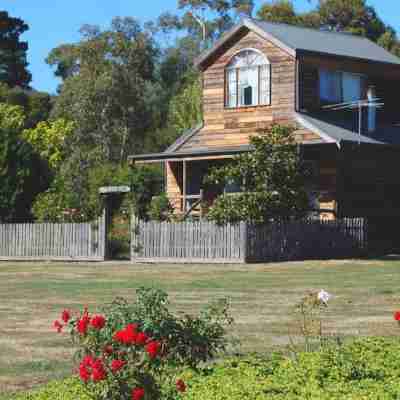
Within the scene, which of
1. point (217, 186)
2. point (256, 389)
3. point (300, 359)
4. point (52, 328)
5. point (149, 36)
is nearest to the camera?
point (256, 389)

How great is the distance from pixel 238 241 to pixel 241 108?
915cm

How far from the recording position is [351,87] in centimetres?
4200

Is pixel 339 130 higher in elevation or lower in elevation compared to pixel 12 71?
lower

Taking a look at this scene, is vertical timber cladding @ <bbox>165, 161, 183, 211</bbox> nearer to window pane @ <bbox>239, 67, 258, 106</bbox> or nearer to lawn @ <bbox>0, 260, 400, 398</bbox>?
window pane @ <bbox>239, 67, 258, 106</bbox>

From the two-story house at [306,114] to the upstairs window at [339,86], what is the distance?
35 millimetres

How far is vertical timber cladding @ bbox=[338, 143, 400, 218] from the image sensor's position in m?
38.6

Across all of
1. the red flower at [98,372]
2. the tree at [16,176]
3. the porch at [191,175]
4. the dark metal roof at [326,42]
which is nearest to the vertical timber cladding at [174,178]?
the porch at [191,175]

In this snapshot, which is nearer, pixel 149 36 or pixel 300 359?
pixel 300 359

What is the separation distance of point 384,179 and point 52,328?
26283 mm

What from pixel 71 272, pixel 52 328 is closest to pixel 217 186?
pixel 71 272

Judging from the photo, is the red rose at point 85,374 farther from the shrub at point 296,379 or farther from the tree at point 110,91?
the tree at point 110,91

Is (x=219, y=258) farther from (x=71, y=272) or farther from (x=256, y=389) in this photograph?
(x=256, y=389)

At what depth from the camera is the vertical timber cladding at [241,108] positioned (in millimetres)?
39812

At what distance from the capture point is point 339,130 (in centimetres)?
3888
